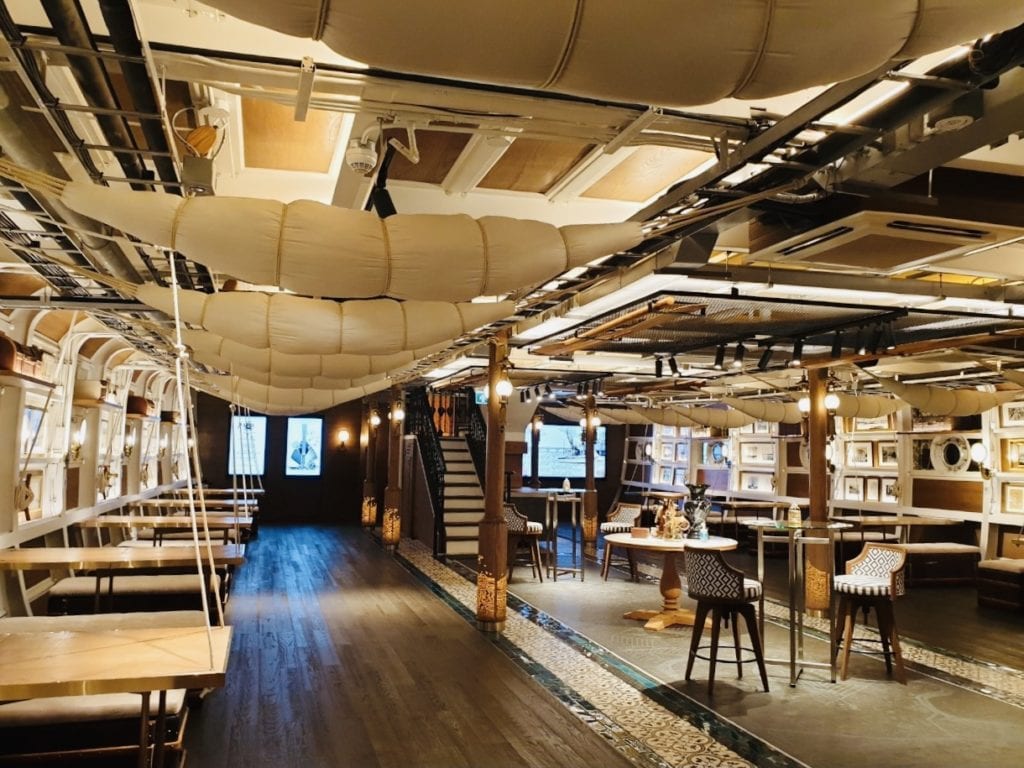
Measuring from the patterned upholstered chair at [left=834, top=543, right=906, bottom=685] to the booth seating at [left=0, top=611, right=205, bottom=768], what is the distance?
506 centimetres

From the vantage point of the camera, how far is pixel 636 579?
1121 centimetres

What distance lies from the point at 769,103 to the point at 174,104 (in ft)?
7.62

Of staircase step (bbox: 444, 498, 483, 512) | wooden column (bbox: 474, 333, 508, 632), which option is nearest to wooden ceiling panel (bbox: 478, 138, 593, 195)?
wooden column (bbox: 474, 333, 508, 632)

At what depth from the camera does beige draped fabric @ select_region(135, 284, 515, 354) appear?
359cm

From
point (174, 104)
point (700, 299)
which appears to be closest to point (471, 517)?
point (700, 299)

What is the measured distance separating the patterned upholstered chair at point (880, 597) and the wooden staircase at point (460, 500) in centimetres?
705

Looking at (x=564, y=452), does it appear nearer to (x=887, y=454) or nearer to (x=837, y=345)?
(x=887, y=454)

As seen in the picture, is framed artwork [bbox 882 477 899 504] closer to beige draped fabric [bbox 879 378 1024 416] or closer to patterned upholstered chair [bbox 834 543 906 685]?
beige draped fabric [bbox 879 378 1024 416]

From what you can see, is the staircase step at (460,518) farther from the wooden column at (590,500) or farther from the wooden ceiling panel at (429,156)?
the wooden ceiling panel at (429,156)

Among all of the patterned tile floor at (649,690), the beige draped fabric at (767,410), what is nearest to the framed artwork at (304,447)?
the beige draped fabric at (767,410)

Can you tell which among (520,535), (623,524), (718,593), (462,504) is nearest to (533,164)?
(718,593)

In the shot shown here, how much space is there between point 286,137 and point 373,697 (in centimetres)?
408

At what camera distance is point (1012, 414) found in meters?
11.3

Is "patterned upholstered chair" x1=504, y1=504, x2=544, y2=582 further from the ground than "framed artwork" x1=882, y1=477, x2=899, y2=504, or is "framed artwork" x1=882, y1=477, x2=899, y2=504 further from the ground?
"framed artwork" x1=882, y1=477, x2=899, y2=504
